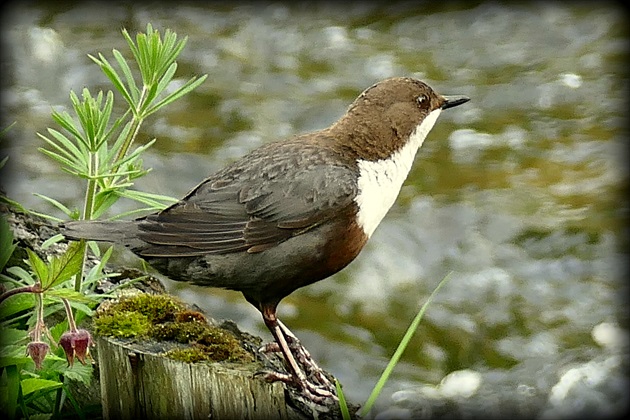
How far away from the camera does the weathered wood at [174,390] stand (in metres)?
Result: 2.44

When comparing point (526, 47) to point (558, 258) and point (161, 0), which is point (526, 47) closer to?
point (558, 258)

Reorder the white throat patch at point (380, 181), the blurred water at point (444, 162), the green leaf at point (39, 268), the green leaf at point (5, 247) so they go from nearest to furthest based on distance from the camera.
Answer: the green leaf at point (39, 268), the green leaf at point (5, 247), the white throat patch at point (380, 181), the blurred water at point (444, 162)

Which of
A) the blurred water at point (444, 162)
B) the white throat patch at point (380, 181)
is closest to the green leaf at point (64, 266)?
the white throat patch at point (380, 181)

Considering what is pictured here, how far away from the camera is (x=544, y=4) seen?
1002 cm

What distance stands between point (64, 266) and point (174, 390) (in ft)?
1.49

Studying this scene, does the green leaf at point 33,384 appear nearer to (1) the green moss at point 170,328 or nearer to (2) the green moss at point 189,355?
(1) the green moss at point 170,328

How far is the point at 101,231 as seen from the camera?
8.54ft

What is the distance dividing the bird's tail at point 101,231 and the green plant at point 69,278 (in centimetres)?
5

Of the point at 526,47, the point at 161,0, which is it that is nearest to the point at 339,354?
the point at 526,47

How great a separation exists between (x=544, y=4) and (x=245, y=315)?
19.3 ft

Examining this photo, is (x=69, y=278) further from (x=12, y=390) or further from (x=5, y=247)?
(x=12, y=390)

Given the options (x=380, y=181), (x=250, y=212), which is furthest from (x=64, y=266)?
(x=380, y=181)

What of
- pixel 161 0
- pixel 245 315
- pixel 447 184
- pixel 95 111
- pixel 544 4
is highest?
pixel 161 0

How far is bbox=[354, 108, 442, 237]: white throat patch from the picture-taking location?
295 centimetres
